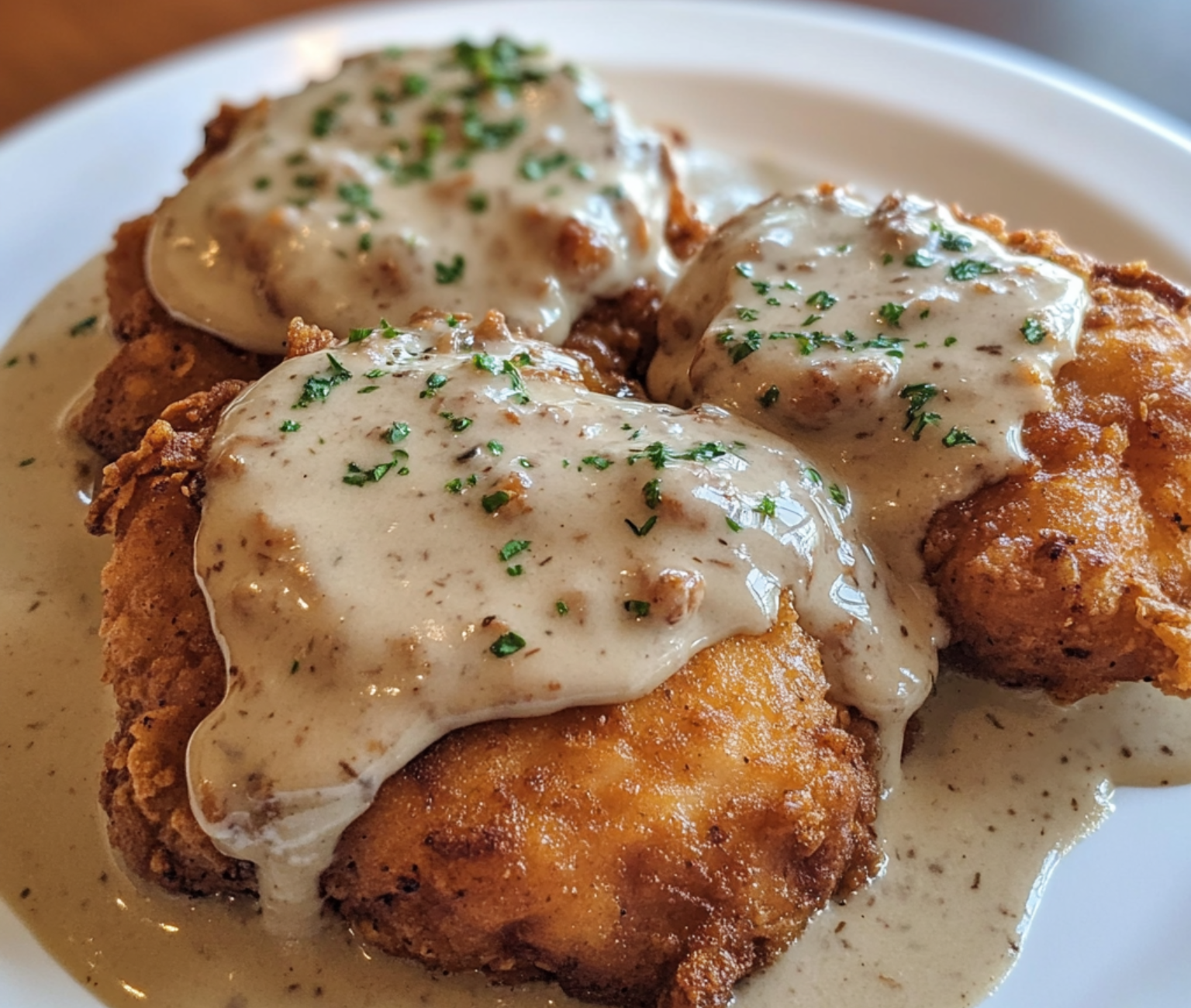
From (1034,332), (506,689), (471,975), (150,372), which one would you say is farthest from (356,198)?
(471,975)

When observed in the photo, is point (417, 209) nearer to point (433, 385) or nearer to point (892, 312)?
point (433, 385)

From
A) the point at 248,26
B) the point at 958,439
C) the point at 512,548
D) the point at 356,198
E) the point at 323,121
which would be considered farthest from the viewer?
the point at 248,26

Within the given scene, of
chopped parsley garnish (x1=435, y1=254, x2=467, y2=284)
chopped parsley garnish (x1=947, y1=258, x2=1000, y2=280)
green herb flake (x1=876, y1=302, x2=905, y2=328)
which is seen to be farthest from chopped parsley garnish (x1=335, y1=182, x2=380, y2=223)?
chopped parsley garnish (x1=947, y1=258, x2=1000, y2=280)

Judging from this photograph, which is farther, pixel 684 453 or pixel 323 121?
pixel 323 121

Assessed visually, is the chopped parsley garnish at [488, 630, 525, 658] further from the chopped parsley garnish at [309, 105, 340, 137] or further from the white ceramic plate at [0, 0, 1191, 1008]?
the white ceramic plate at [0, 0, 1191, 1008]

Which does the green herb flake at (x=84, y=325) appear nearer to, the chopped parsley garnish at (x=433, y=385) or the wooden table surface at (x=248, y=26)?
the chopped parsley garnish at (x=433, y=385)

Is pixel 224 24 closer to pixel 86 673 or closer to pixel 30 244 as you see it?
pixel 30 244

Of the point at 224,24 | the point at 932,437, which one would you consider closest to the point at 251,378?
the point at 932,437
